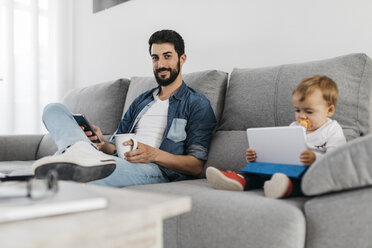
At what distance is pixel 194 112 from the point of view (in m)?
1.66

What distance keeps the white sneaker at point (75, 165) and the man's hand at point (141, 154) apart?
0.26 meters

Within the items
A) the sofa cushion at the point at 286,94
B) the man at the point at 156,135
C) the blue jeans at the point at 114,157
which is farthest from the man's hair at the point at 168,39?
the blue jeans at the point at 114,157

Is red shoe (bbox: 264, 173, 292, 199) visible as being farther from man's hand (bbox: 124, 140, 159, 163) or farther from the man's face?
the man's face

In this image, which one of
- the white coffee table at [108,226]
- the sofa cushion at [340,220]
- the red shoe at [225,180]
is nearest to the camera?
the white coffee table at [108,226]

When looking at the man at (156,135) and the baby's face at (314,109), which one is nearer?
the man at (156,135)

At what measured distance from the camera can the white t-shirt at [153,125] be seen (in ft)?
5.61

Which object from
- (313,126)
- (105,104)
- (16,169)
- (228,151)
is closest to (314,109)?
(313,126)

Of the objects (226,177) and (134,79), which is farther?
(134,79)

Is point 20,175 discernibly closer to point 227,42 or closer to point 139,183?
point 139,183

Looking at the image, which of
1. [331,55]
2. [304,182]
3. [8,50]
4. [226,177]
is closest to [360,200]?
[304,182]

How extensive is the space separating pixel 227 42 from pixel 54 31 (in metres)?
1.89

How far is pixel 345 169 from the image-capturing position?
0.89 m

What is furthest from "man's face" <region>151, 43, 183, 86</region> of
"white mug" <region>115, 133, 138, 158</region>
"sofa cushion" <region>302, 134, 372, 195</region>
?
"sofa cushion" <region>302, 134, 372, 195</region>

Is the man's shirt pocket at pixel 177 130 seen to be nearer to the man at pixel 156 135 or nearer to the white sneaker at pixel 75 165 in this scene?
the man at pixel 156 135
